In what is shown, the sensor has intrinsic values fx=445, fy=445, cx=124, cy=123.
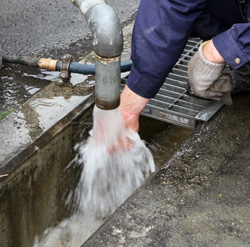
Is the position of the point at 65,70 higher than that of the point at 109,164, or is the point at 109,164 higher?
the point at 65,70

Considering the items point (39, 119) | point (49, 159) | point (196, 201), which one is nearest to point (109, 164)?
point (49, 159)

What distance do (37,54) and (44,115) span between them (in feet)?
2.96

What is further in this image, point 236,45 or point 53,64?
point 53,64

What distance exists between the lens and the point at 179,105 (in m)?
3.10

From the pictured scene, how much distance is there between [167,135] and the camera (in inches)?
135

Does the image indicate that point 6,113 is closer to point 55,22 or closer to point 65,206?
point 65,206

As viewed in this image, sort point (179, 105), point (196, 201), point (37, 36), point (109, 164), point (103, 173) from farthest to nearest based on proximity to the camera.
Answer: point (37, 36), point (179, 105), point (103, 173), point (109, 164), point (196, 201)

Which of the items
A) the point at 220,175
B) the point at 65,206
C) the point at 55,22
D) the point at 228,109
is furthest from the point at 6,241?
the point at 55,22

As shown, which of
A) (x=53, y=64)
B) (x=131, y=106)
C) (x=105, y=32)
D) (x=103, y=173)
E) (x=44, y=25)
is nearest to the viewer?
(x=105, y=32)

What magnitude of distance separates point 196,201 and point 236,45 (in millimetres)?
836

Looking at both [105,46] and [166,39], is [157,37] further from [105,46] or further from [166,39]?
[105,46]

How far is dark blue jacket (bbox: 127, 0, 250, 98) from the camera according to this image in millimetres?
2293

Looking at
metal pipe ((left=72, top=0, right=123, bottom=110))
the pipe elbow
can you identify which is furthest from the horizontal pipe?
the pipe elbow

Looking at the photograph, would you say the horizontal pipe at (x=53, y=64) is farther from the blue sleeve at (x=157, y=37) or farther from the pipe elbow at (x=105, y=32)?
the pipe elbow at (x=105, y=32)
